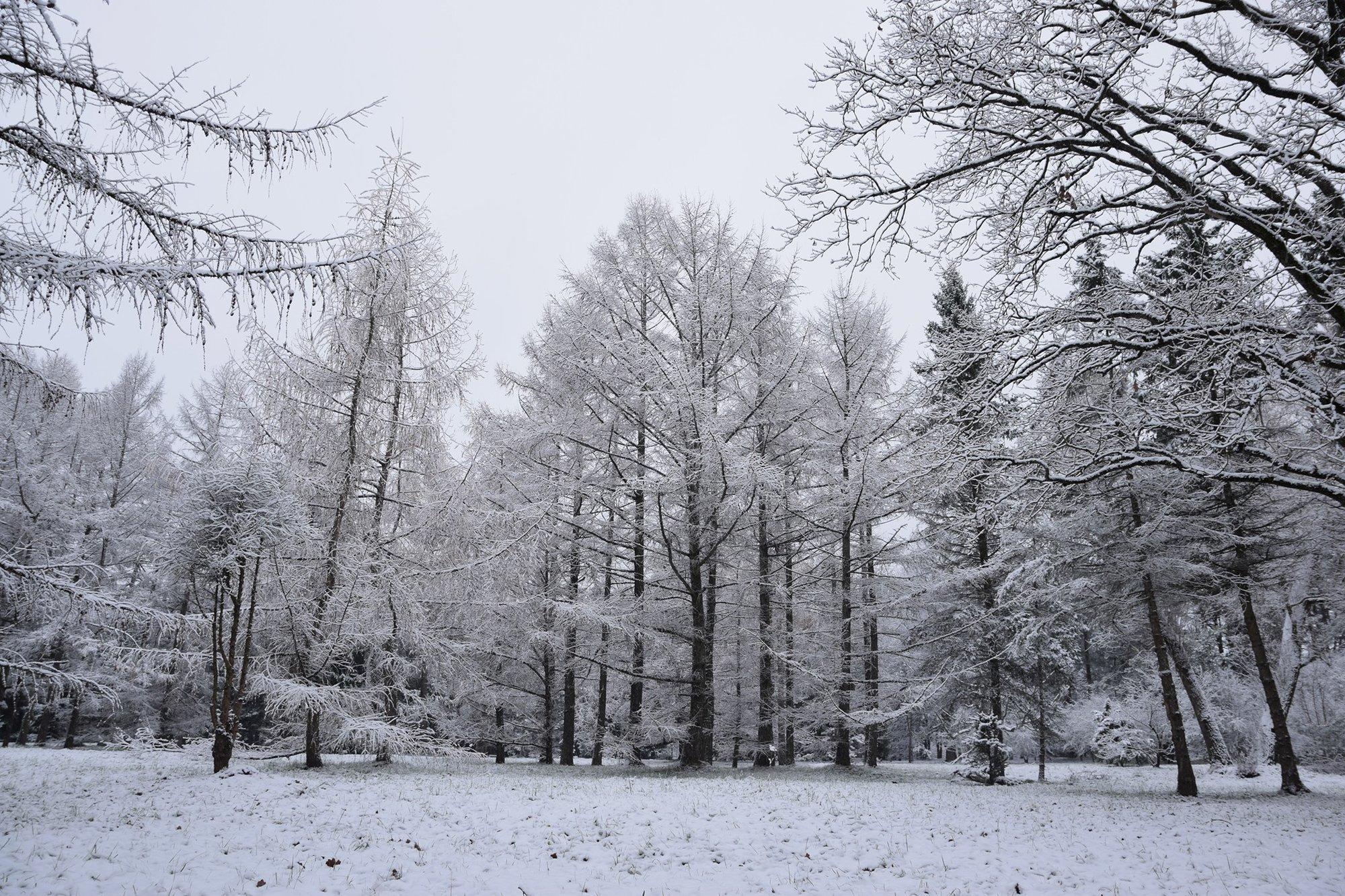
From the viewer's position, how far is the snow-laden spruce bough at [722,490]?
4.83 metres

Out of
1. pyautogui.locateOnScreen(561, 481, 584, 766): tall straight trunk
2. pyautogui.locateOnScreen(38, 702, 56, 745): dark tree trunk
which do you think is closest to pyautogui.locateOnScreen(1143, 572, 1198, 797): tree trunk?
pyautogui.locateOnScreen(561, 481, 584, 766): tall straight trunk

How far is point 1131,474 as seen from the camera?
12.2 metres

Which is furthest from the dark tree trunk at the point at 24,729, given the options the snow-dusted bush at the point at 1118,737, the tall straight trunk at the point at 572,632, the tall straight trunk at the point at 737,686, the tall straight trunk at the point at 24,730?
the snow-dusted bush at the point at 1118,737

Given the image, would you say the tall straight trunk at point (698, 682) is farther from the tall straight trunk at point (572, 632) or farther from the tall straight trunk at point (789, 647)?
the tall straight trunk at point (572, 632)

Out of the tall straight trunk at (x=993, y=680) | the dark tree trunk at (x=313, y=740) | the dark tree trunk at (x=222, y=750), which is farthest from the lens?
the tall straight trunk at (x=993, y=680)

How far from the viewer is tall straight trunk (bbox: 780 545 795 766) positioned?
46.8ft

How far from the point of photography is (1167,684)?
1209 cm

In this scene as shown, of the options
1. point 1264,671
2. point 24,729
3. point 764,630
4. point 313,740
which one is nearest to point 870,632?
point 764,630

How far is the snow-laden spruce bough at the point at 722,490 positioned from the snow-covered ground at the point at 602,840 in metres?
0.07

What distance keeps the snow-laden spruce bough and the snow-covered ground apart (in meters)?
0.07

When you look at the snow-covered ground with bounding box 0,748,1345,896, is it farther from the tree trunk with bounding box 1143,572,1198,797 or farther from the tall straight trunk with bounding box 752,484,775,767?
the tall straight trunk with bounding box 752,484,775,767

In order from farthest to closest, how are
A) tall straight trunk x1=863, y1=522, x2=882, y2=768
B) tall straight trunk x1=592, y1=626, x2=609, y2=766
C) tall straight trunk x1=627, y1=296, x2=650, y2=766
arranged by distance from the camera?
tall straight trunk x1=863, y1=522, x2=882, y2=768 → tall straight trunk x1=592, y1=626, x2=609, y2=766 → tall straight trunk x1=627, y1=296, x2=650, y2=766

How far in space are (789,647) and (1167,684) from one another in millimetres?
7071

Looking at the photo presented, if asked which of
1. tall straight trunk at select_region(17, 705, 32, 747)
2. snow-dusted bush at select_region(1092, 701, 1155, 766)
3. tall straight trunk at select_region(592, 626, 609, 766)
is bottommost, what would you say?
snow-dusted bush at select_region(1092, 701, 1155, 766)
